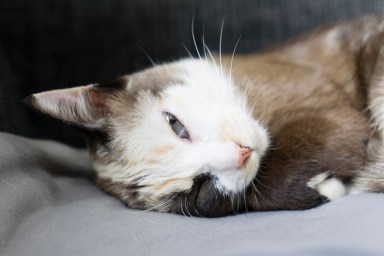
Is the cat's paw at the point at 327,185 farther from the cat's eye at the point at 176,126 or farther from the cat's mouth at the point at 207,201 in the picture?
the cat's eye at the point at 176,126

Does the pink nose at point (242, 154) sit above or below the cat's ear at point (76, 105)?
below

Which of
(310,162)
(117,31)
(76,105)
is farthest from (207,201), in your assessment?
(117,31)

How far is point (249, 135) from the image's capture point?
3.85 ft

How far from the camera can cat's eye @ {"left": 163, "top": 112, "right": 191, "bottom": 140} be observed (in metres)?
1.19

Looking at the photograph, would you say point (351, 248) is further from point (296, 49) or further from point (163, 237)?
point (296, 49)

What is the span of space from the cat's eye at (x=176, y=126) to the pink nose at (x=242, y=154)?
0.13m

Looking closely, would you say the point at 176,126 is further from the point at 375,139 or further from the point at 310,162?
the point at 375,139

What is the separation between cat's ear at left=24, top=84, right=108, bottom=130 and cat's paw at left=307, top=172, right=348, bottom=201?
523 millimetres

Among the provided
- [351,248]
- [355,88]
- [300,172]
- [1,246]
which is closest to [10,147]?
[1,246]

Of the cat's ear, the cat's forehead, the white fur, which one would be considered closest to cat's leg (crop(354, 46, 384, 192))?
the white fur

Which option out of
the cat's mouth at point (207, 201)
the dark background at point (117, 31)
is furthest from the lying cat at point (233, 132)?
the dark background at point (117, 31)

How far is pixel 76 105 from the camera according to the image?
1.21m

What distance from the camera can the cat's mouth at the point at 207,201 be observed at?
44.9 inches

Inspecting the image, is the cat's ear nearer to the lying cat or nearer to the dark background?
the lying cat
